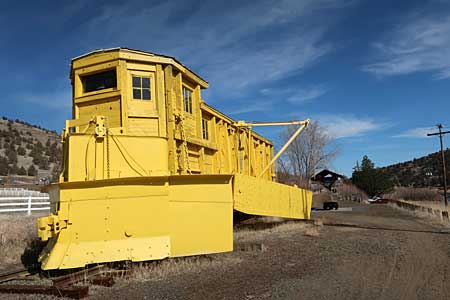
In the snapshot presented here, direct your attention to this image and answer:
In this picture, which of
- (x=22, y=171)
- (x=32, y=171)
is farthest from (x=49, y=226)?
(x=32, y=171)

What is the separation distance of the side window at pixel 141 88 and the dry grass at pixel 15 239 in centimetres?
605

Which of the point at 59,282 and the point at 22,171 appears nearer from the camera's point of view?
the point at 59,282

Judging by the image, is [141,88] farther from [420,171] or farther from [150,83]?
[420,171]

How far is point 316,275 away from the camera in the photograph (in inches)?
328

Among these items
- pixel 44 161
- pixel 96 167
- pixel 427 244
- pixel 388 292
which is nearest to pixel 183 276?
pixel 96 167

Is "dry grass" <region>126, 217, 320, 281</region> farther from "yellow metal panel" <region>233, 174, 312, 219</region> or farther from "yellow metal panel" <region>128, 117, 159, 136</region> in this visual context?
"yellow metal panel" <region>128, 117, 159, 136</region>

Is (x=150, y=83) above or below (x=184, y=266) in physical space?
above

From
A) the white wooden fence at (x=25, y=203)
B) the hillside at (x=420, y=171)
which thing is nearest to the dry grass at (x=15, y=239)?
the white wooden fence at (x=25, y=203)

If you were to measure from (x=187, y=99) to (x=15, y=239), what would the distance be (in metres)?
7.39

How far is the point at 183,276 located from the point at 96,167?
316cm

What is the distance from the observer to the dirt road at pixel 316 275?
22.7ft

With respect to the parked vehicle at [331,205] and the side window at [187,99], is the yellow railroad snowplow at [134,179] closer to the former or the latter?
the side window at [187,99]

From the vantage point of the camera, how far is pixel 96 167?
9375 mm

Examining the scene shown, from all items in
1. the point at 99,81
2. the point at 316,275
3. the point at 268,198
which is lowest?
the point at 316,275
